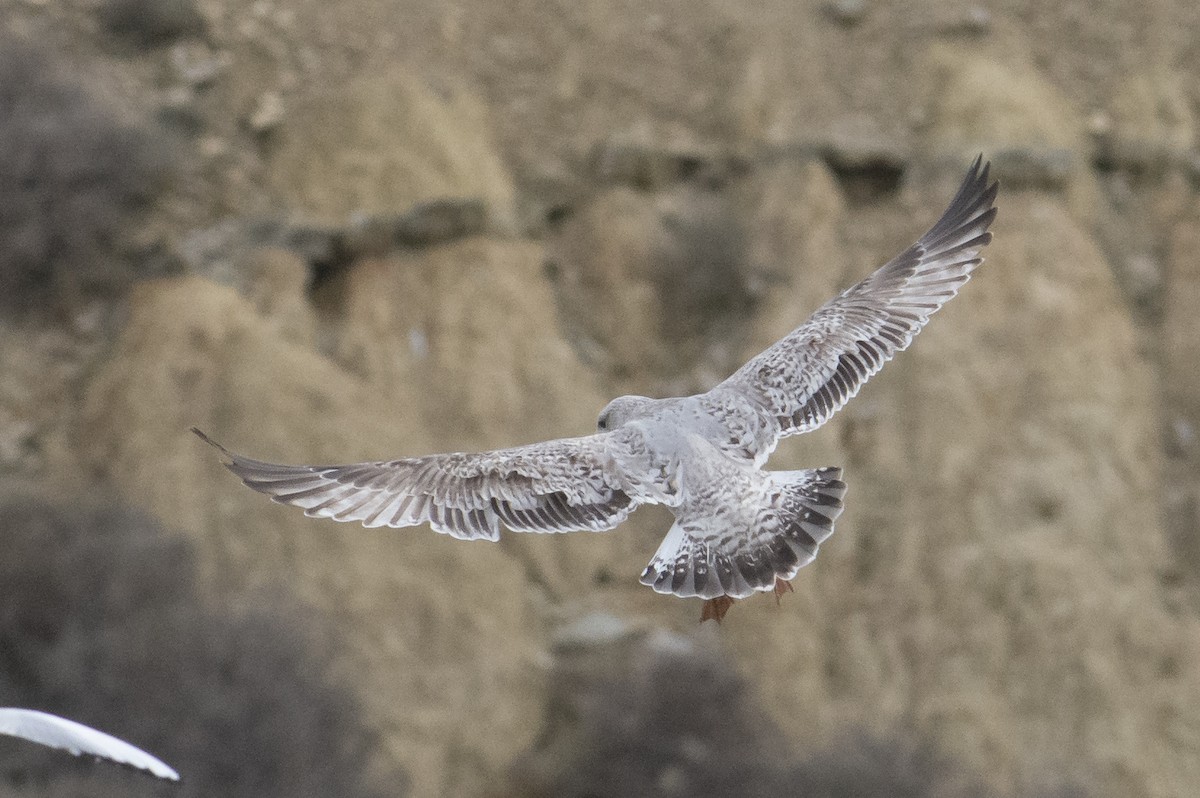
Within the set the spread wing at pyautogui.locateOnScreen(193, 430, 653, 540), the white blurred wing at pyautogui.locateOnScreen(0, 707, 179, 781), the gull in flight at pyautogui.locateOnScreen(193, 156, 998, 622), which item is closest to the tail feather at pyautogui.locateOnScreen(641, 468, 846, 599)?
the gull in flight at pyautogui.locateOnScreen(193, 156, 998, 622)

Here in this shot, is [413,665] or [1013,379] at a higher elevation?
[1013,379]

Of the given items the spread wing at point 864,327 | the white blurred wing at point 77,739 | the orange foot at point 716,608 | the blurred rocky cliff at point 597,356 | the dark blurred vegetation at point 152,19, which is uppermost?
the dark blurred vegetation at point 152,19

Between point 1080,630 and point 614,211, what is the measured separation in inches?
242

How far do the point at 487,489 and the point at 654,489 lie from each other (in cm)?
85

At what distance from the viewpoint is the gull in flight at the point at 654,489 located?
8328 mm

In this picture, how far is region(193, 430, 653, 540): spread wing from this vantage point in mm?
8586

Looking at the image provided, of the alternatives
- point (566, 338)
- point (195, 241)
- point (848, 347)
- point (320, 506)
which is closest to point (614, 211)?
point (566, 338)

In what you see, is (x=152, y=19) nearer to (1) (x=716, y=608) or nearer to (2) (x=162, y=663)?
(2) (x=162, y=663)

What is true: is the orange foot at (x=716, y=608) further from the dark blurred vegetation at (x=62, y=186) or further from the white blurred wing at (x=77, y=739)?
the dark blurred vegetation at (x=62, y=186)

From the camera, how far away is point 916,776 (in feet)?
50.3

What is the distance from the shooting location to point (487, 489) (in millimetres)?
8766

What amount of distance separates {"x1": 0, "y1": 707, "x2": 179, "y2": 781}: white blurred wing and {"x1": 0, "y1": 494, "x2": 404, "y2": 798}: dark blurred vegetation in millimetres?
6141

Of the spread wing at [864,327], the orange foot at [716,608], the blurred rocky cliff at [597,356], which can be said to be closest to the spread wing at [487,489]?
the orange foot at [716,608]

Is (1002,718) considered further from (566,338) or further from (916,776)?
(566,338)
